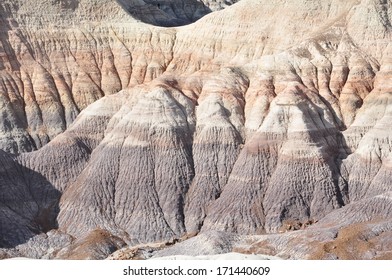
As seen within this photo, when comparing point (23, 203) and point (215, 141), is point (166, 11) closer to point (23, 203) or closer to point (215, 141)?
point (215, 141)

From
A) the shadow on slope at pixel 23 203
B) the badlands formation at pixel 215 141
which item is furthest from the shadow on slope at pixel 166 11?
the shadow on slope at pixel 23 203

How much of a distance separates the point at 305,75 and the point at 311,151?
7.34 m

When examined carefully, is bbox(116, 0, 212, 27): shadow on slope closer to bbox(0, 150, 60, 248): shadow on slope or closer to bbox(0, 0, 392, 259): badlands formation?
bbox(0, 0, 392, 259): badlands formation

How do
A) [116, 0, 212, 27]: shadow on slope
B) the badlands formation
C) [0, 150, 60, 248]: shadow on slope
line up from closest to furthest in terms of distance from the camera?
the badlands formation → [0, 150, 60, 248]: shadow on slope → [116, 0, 212, 27]: shadow on slope

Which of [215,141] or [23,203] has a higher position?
[215,141]

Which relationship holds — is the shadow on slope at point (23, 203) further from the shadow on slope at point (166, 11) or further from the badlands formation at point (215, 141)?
the shadow on slope at point (166, 11)

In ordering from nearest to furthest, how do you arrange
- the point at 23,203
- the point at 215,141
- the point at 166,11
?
the point at 23,203 → the point at 215,141 → the point at 166,11

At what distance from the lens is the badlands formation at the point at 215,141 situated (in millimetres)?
50844

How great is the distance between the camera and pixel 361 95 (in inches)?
2269

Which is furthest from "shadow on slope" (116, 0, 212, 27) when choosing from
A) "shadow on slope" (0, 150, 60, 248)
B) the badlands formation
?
"shadow on slope" (0, 150, 60, 248)

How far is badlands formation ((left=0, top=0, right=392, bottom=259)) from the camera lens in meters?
50.8

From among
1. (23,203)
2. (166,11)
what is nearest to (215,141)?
(23,203)

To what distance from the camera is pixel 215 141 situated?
5594 centimetres

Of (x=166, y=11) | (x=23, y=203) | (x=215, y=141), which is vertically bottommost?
(x=23, y=203)
